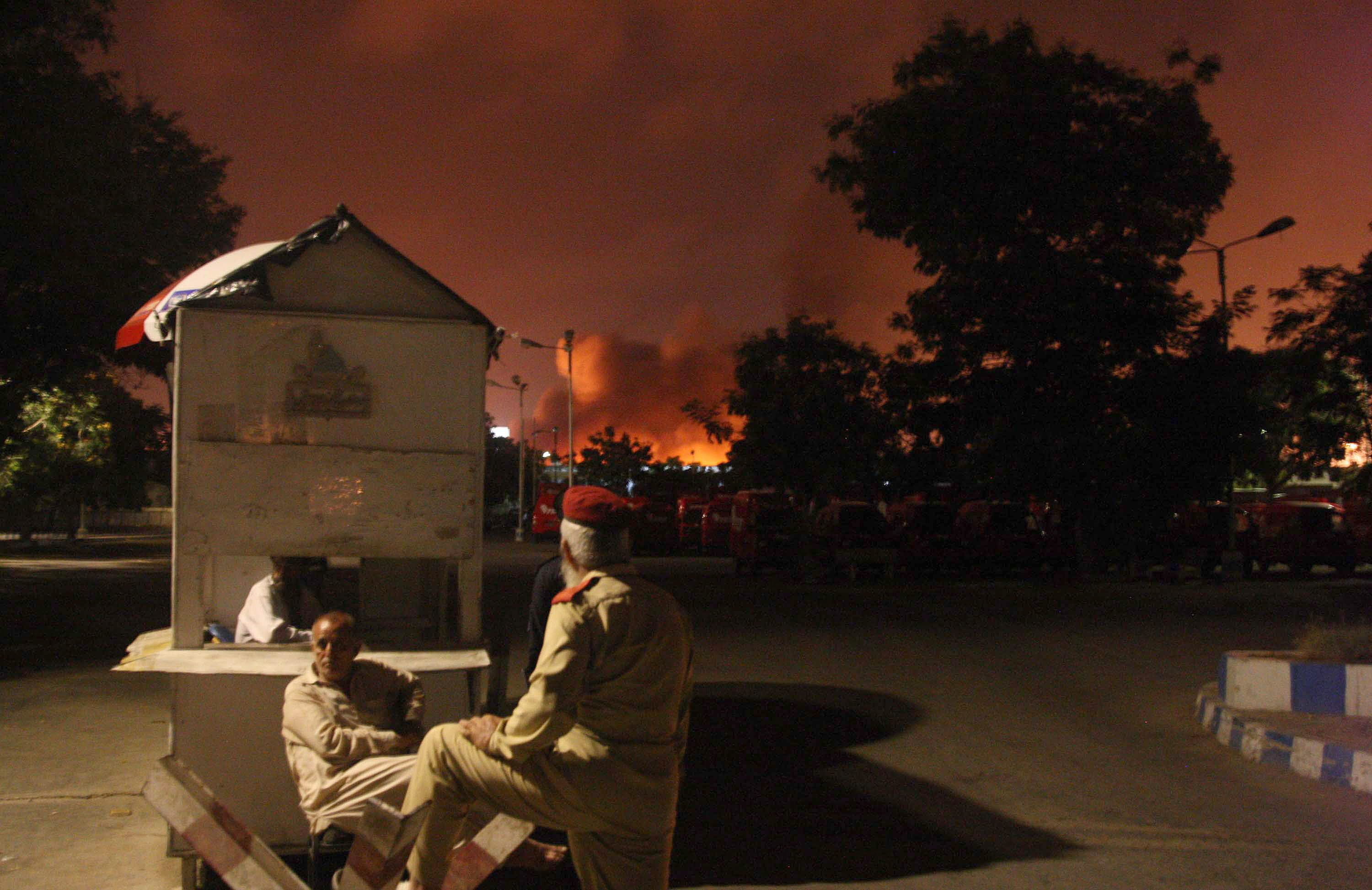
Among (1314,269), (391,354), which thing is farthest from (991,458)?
(391,354)

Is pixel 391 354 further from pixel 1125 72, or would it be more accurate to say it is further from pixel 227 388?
pixel 1125 72

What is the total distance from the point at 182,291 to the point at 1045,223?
794 inches

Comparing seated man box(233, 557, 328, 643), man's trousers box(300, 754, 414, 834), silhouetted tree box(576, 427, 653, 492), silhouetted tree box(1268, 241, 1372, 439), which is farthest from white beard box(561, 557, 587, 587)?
silhouetted tree box(576, 427, 653, 492)

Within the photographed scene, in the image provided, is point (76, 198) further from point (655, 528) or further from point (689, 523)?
point (689, 523)

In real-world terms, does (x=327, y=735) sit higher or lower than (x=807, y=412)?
lower

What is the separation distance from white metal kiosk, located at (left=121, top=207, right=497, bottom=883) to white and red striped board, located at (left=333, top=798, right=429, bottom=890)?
4.97 feet

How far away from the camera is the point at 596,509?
3.44 meters

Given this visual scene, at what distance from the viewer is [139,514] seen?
77625 mm

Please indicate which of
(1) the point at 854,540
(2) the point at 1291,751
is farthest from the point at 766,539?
(2) the point at 1291,751

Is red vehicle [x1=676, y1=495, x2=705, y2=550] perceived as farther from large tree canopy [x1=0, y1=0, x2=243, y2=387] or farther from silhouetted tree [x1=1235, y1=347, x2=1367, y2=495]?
silhouetted tree [x1=1235, y1=347, x2=1367, y2=495]

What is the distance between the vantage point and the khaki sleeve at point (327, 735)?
171 inches

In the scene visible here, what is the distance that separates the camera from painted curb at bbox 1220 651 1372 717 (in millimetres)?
8281

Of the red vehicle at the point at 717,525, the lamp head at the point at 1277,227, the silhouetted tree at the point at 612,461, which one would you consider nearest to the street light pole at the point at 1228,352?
the lamp head at the point at 1277,227

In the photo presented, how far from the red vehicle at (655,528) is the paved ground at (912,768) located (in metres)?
21.6
